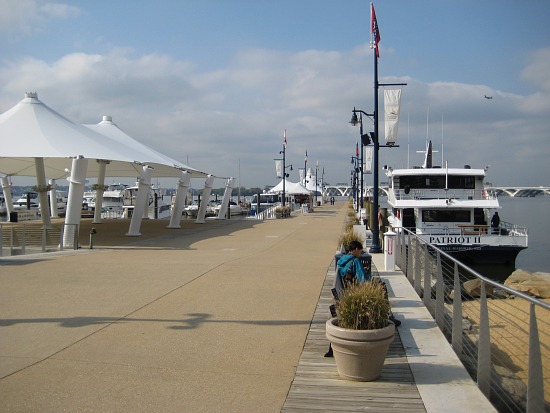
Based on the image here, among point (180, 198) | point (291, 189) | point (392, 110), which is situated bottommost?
point (180, 198)

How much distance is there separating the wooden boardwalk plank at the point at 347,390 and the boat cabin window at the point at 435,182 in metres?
21.2

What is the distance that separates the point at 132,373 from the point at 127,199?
2340 inches

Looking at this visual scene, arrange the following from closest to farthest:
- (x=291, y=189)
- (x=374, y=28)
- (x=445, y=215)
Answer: (x=374, y=28), (x=445, y=215), (x=291, y=189)

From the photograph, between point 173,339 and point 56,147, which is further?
point 56,147

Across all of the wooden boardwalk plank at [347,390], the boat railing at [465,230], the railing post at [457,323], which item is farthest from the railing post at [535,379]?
the boat railing at [465,230]

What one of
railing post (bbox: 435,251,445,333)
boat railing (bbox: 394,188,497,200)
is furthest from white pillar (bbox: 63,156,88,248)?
railing post (bbox: 435,251,445,333)

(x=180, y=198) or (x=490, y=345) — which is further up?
(x=180, y=198)

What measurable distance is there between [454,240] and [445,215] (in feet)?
8.71

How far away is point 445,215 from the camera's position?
25.0 m

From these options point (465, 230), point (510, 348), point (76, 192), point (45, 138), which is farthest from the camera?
point (45, 138)

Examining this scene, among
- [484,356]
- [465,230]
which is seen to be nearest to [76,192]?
[465,230]

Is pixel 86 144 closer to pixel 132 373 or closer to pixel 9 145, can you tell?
pixel 9 145

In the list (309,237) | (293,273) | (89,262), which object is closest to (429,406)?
(293,273)

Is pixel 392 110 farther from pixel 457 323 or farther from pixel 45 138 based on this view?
pixel 45 138
